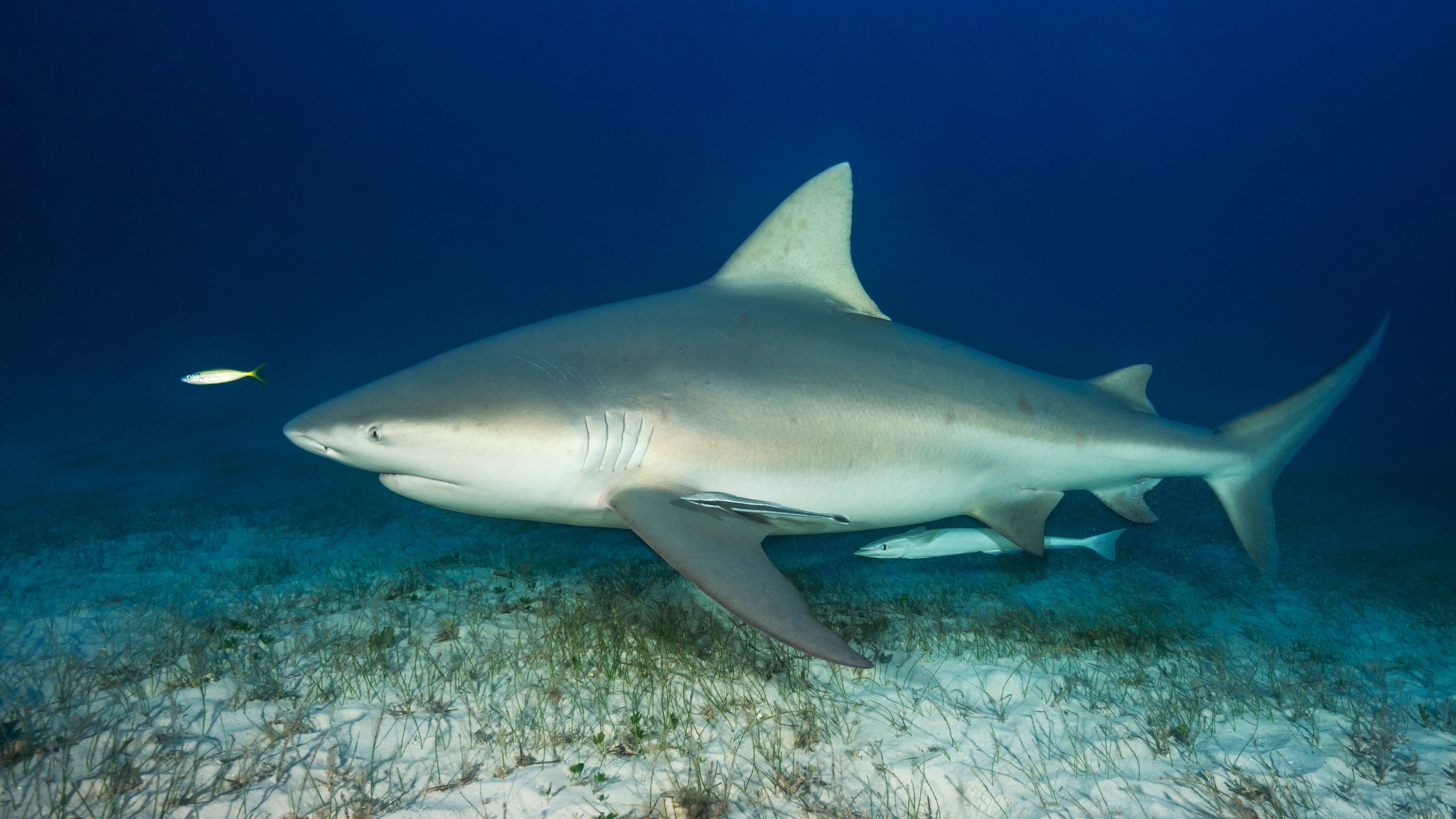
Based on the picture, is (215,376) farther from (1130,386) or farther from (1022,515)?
(1130,386)

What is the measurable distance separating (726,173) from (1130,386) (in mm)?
107712

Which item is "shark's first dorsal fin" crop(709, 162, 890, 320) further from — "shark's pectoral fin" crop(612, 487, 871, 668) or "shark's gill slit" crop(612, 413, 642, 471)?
"shark's pectoral fin" crop(612, 487, 871, 668)

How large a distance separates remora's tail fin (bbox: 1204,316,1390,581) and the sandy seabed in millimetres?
803

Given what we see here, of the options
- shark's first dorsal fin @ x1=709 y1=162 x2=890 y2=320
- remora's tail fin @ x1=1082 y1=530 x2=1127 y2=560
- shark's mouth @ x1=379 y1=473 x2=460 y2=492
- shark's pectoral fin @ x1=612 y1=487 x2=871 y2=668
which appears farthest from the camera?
remora's tail fin @ x1=1082 y1=530 x2=1127 y2=560

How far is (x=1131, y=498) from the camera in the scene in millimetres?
4586

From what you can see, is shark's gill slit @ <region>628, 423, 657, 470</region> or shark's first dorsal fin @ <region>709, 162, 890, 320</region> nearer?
shark's gill slit @ <region>628, 423, 657, 470</region>

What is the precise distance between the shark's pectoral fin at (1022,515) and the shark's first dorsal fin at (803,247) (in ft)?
5.03

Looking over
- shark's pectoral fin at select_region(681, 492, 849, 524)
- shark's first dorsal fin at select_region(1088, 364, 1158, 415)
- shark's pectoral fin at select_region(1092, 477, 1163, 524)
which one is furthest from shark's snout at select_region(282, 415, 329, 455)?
shark's pectoral fin at select_region(1092, 477, 1163, 524)

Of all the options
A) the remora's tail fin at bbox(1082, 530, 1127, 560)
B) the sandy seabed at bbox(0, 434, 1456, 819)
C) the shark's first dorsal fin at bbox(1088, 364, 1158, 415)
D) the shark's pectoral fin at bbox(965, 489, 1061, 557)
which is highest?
the shark's first dorsal fin at bbox(1088, 364, 1158, 415)

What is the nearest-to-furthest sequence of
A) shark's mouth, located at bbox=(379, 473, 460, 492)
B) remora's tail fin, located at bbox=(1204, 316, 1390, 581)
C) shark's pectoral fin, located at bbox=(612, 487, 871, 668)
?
1. shark's pectoral fin, located at bbox=(612, 487, 871, 668)
2. shark's mouth, located at bbox=(379, 473, 460, 492)
3. remora's tail fin, located at bbox=(1204, 316, 1390, 581)

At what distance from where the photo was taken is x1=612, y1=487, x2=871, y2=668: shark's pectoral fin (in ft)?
6.31

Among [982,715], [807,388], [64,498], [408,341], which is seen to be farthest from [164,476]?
[408,341]

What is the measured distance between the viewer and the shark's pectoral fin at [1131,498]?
455 centimetres

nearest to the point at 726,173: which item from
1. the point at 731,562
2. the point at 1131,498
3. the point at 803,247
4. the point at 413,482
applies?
the point at 803,247
